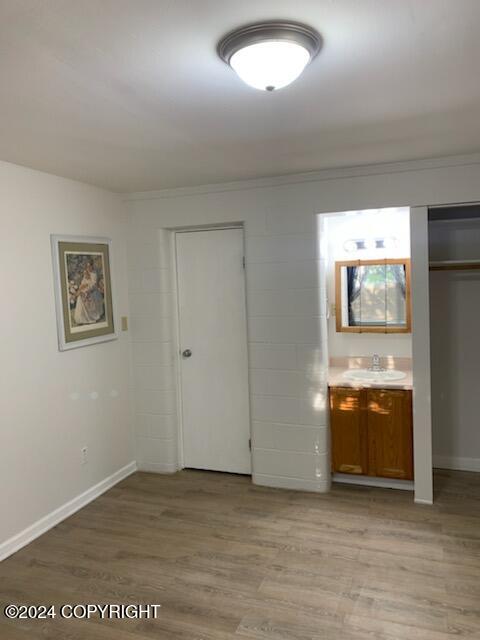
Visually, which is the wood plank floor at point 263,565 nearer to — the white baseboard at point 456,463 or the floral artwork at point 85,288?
the white baseboard at point 456,463

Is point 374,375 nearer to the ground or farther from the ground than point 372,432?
farther from the ground

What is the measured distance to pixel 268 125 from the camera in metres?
2.37

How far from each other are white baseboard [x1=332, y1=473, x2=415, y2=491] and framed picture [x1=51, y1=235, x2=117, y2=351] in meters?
2.08

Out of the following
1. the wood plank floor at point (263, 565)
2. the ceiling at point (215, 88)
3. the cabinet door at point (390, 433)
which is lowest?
the wood plank floor at point (263, 565)

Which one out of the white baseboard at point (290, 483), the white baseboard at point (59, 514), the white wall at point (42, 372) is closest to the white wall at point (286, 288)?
the white baseboard at point (290, 483)

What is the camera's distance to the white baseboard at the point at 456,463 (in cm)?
396

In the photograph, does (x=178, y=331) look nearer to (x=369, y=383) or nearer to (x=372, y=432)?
(x=369, y=383)

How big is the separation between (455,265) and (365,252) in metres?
0.68

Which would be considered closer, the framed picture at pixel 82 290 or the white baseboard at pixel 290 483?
the framed picture at pixel 82 290

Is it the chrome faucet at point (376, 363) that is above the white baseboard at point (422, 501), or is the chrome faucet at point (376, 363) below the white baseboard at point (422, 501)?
above

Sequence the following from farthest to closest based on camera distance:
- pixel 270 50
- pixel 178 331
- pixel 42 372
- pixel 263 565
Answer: pixel 178 331 < pixel 42 372 < pixel 263 565 < pixel 270 50

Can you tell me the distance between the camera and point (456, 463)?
4.01 m

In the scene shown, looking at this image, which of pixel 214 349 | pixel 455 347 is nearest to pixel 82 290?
pixel 214 349

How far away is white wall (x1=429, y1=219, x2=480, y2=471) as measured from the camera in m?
3.90
